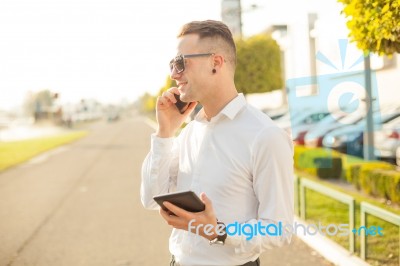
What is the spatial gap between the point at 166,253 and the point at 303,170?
7.55 m

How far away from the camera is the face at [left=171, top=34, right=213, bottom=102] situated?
2.00 meters

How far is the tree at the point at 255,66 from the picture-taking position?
18781 millimetres

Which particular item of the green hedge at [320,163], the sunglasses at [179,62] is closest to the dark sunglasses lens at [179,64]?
the sunglasses at [179,62]

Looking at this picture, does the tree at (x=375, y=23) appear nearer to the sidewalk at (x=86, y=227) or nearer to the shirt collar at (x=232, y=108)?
the shirt collar at (x=232, y=108)

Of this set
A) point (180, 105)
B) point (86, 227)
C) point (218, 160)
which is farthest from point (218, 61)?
point (86, 227)

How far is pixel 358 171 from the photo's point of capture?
918 cm

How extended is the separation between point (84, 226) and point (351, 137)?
946 centimetres

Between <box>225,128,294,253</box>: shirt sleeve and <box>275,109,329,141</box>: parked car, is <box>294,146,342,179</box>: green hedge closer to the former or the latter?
<box>275,109,329,141</box>: parked car

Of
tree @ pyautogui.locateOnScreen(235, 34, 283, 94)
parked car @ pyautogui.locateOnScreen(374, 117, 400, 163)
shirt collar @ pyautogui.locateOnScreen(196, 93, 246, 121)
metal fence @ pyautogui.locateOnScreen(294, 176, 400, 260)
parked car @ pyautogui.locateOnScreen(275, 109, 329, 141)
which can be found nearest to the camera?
shirt collar @ pyautogui.locateOnScreen(196, 93, 246, 121)

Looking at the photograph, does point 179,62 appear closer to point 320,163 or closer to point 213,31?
point 213,31

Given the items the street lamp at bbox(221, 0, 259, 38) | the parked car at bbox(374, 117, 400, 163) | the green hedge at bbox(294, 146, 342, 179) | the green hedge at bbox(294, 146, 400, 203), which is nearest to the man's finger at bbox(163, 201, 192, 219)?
the green hedge at bbox(294, 146, 400, 203)

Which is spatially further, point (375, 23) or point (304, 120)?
point (304, 120)

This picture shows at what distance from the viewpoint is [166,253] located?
19.3 ft

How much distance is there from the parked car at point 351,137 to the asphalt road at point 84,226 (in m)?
6.56
